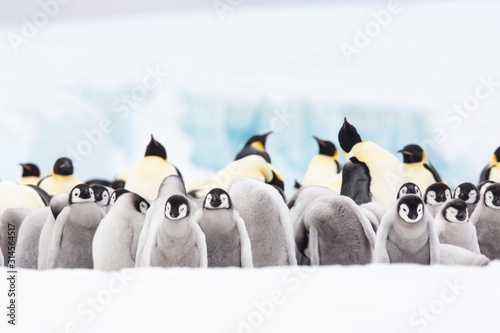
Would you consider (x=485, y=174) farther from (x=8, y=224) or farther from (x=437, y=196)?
(x=8, y=224)

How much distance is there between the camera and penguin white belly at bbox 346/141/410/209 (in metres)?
2.60

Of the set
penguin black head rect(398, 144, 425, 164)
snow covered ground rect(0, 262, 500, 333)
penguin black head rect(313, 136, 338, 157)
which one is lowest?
snow covered ground rect(0, 262, 500, 333)

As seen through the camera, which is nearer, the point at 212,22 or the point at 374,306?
the point at 374,306

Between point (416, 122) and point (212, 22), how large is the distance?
1689 mm

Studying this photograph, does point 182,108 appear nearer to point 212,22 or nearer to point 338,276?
point 212,22

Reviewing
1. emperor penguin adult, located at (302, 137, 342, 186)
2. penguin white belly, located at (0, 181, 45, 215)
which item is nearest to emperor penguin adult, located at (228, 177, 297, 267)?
penguin white belly, located at (0, 181, 45, 215)

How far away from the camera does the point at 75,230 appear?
2.31m

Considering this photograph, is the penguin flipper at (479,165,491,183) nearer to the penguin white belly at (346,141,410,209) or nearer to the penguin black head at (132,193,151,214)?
the penguin white belly at (346,141,410,209)

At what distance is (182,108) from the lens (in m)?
4.23

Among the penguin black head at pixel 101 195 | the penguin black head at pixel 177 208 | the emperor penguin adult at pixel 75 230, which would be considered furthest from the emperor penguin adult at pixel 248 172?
the penguin black head at pixel 177 208

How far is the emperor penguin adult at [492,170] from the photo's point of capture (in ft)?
11.3

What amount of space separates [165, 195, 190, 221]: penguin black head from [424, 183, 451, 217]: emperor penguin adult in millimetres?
1057

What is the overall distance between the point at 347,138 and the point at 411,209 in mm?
818

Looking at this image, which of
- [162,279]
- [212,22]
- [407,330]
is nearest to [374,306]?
[407,330]
